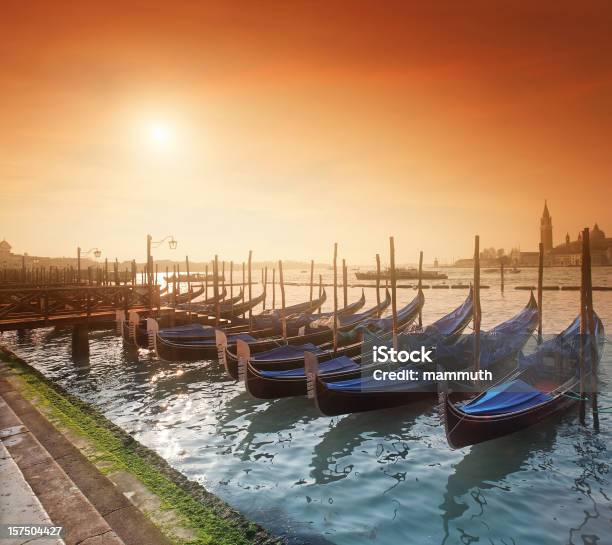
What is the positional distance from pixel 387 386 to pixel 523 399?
270cm

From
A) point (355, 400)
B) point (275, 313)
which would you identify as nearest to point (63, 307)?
point (275, 313)

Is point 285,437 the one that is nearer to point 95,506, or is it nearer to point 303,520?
point 303,520

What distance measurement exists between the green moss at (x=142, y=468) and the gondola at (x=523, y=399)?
394 cm

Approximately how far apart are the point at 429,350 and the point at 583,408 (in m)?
3.52

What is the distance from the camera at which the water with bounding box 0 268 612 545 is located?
5.31 m

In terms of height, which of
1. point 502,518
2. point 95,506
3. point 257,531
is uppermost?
point 95,506

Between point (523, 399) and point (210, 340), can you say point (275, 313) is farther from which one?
point (523, 399)

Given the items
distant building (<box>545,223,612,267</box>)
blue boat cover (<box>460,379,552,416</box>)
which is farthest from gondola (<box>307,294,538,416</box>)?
distant building (<box>545,223,612,267</box>)

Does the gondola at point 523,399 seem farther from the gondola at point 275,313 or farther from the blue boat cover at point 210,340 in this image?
the gondola at point 275,313

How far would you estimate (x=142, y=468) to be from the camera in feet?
17.3

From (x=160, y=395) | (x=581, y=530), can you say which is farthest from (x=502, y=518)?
(x=160, y=395)

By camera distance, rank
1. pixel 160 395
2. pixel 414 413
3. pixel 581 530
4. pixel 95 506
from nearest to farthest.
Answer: pixel 95 506 < pixel 581 530 < pixel 414 413 < pixel 160 395

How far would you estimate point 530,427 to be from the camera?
8.23 m

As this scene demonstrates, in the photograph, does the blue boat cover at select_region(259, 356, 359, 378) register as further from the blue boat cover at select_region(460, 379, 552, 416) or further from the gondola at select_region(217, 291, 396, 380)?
the blue boat cover at select_region(460, 379, 552, 416)
